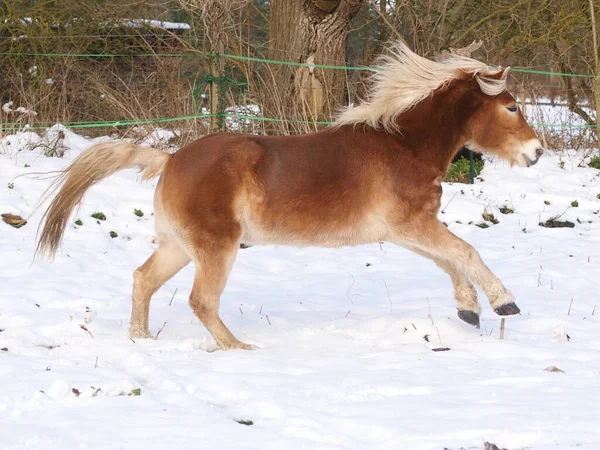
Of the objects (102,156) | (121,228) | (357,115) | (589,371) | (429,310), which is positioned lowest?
(121,228)

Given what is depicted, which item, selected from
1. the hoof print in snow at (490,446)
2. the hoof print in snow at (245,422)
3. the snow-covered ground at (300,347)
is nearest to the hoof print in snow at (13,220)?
the snow-covered ground at (300,347)

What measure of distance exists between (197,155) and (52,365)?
1.54 meters

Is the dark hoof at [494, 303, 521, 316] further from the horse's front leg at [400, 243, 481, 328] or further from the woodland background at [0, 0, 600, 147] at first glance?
the woodland background at [0, 0, 600, 147]

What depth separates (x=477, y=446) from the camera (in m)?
3.32

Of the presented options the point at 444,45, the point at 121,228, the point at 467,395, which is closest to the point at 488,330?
the point at 467,395

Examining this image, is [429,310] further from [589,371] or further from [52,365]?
[52,365]

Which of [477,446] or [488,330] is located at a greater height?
[477,446]

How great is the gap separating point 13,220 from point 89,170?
9.07 feet

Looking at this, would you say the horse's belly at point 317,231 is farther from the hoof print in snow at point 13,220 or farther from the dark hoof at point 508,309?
the hoof print in snow at point 13,220

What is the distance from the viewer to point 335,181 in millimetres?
5227

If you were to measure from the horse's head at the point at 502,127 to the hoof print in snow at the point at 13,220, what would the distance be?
439 centimetres

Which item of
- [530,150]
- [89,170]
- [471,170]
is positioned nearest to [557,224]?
[471,170]

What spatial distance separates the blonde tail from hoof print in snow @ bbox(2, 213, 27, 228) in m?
2.55

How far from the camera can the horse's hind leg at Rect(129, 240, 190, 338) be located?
17.8ft
